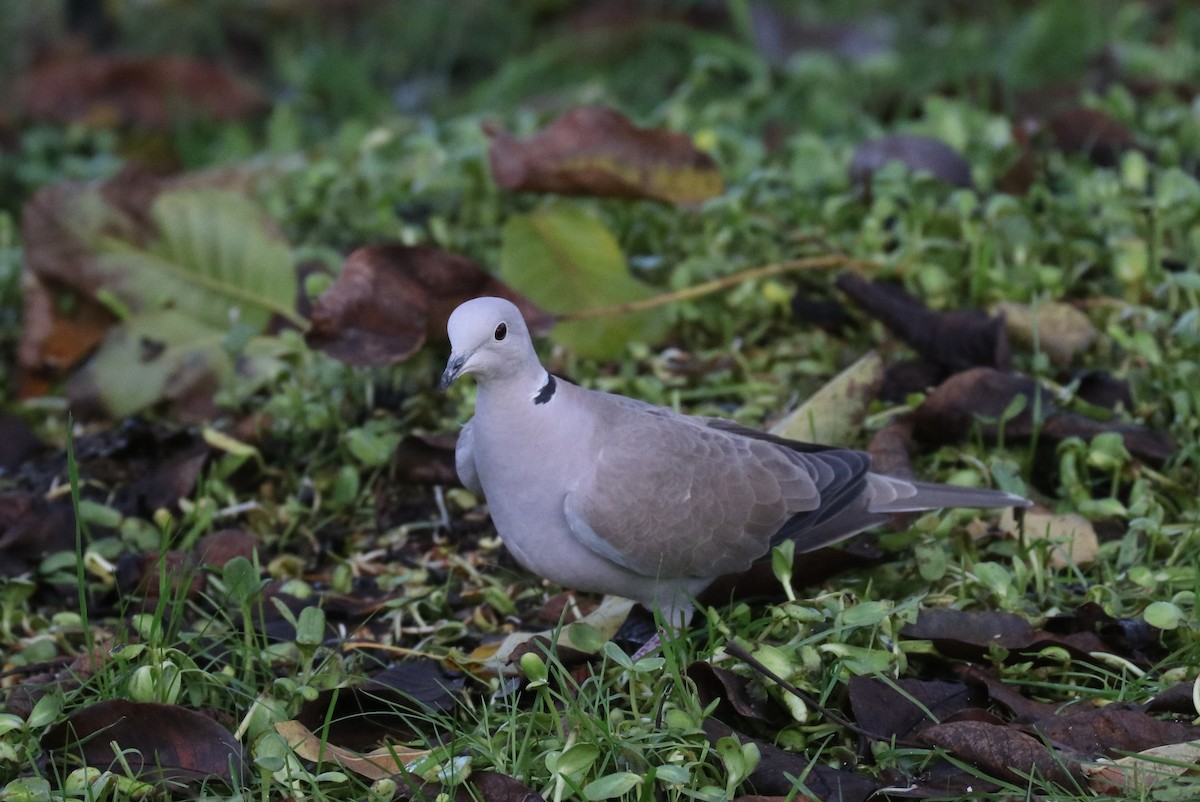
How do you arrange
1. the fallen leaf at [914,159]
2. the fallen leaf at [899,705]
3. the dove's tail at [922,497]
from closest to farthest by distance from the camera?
the fallen leaf at [899,705] < the dove's tail at [922,497] < the fallen leaf at [914,159]

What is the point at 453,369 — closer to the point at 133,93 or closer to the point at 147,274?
the point at 147,274

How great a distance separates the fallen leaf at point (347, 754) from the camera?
2.48 m

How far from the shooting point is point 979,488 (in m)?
3.06

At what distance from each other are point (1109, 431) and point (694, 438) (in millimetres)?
1053

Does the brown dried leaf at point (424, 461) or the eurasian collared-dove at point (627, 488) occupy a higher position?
the eurasian collared-dove at point (627, 488)

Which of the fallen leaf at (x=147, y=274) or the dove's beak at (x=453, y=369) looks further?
the fallen leaf at (x=147, y=274)

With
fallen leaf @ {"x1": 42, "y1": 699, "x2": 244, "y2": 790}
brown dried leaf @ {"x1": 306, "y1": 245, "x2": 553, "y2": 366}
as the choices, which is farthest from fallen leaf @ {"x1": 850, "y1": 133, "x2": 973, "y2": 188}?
fallen leaf @ {"x1": 42, "y1": 699, "x2": 244, "y2": 790}

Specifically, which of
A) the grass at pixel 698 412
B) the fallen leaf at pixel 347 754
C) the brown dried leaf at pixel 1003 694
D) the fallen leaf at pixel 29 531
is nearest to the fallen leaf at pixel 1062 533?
the grass at pixel 698 412

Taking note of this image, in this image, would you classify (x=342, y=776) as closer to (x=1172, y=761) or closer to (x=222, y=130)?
(x=1172, y=761)

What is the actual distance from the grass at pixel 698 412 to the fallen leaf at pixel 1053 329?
0.05 meters

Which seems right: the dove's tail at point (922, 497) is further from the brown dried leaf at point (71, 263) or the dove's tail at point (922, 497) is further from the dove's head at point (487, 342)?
the brown dried leaf at point (71, 263)

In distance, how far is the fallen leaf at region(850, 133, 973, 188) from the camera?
434cm

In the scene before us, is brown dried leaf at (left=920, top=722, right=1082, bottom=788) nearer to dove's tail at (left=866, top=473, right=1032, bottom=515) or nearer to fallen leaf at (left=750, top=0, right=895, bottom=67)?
dove's tail at (left=866, top=473, right=1032, bottom=515)

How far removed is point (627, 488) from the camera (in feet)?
9.11
